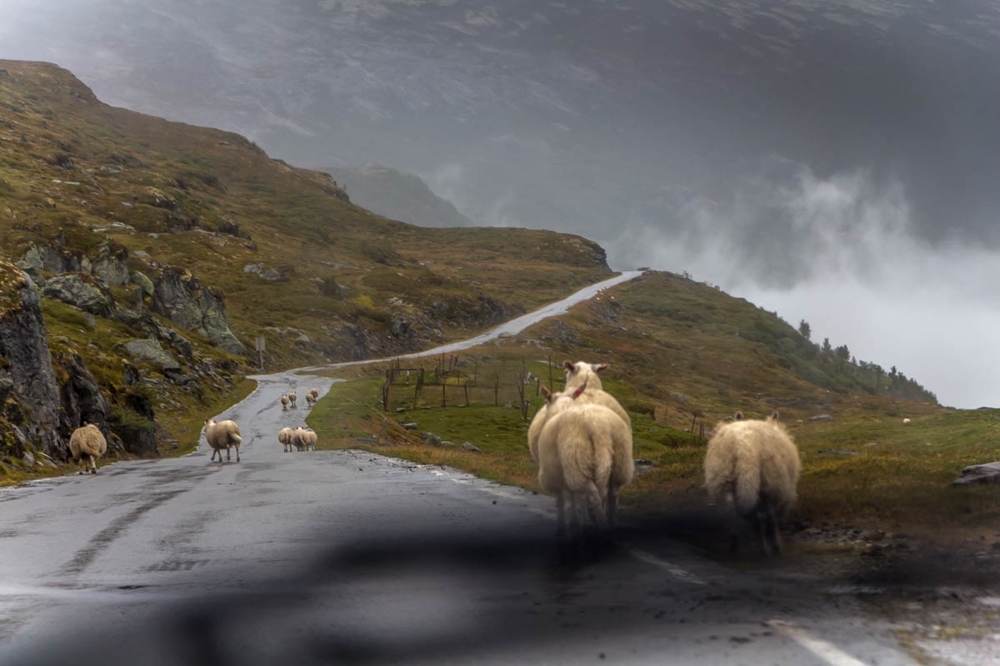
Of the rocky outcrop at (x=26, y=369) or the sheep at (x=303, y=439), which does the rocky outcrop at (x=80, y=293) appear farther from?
the rocky outcrop at (x=26, y=369)

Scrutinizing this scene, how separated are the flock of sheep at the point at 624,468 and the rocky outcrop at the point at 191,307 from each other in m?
81.9

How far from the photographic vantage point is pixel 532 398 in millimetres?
70938

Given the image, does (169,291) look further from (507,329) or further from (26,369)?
(26,369)

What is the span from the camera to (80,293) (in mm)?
63875

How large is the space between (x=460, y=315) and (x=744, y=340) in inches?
2137

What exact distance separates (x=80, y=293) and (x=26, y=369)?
36.4 m

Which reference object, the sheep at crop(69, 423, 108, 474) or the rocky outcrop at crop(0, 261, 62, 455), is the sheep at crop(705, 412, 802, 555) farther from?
the rocky outcrop at crop(0, 261, 62, 455)

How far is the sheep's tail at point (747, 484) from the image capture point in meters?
10.8

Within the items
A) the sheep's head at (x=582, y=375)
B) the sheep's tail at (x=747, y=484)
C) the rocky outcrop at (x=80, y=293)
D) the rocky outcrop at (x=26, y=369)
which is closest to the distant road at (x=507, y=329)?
the rocky outcrop at (x=80, y=293)

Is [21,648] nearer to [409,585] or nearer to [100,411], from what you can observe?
[409,585]

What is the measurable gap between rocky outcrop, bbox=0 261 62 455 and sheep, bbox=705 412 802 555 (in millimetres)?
25316

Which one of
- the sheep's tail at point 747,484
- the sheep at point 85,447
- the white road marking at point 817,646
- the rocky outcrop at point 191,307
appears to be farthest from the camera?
the rocky outcrop at point 191,307

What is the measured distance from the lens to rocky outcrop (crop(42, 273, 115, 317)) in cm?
6225

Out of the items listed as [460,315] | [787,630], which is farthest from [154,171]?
[787,630]
